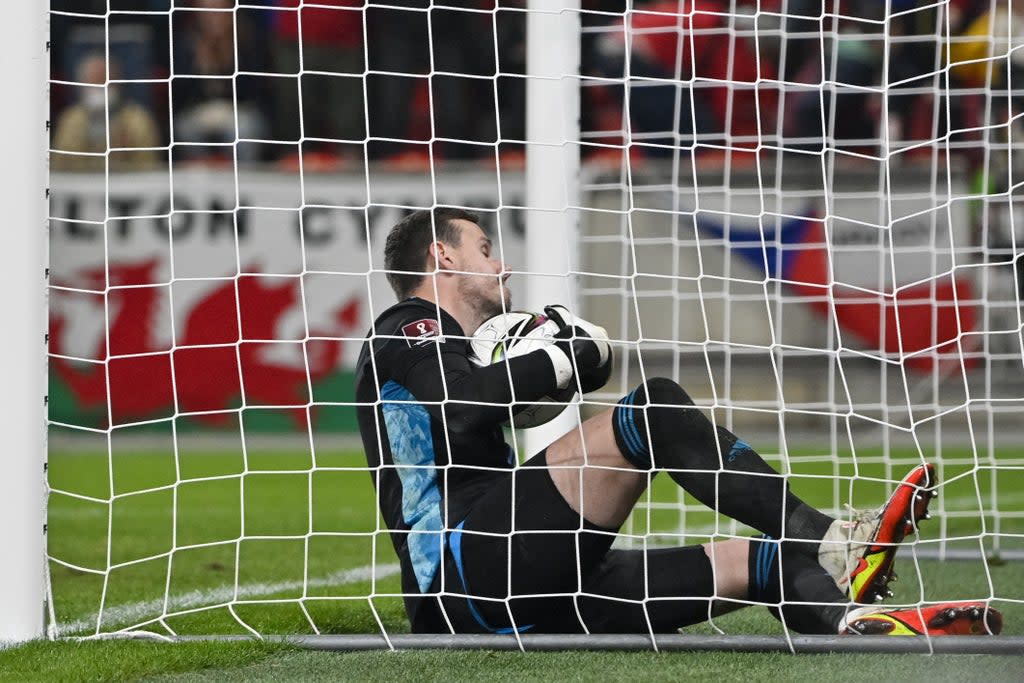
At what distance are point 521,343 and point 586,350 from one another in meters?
0.19

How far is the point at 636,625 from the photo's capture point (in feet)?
11.0

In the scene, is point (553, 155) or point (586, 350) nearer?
point (586, 350)

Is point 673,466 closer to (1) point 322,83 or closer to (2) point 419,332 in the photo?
(2) point 419,332

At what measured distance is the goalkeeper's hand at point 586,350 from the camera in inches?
130

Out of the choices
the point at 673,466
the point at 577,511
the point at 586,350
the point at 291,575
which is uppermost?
the point at 586,350

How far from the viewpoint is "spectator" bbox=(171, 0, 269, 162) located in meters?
10.5

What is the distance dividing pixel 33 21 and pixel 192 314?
6404mm

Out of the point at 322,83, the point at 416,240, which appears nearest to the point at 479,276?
the point at 416,240

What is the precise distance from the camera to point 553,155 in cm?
423

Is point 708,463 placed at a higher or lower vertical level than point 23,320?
lower

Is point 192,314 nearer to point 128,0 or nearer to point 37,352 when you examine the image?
point 128,0

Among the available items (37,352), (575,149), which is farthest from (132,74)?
(37,352)

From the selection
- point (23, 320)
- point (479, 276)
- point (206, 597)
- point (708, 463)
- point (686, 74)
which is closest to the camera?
point (708, 463)

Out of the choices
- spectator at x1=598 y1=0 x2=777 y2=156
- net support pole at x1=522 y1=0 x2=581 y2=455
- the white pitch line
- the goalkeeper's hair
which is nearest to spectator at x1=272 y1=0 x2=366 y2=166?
spectator at x1=598 y1=0 x2=777 y2=156
